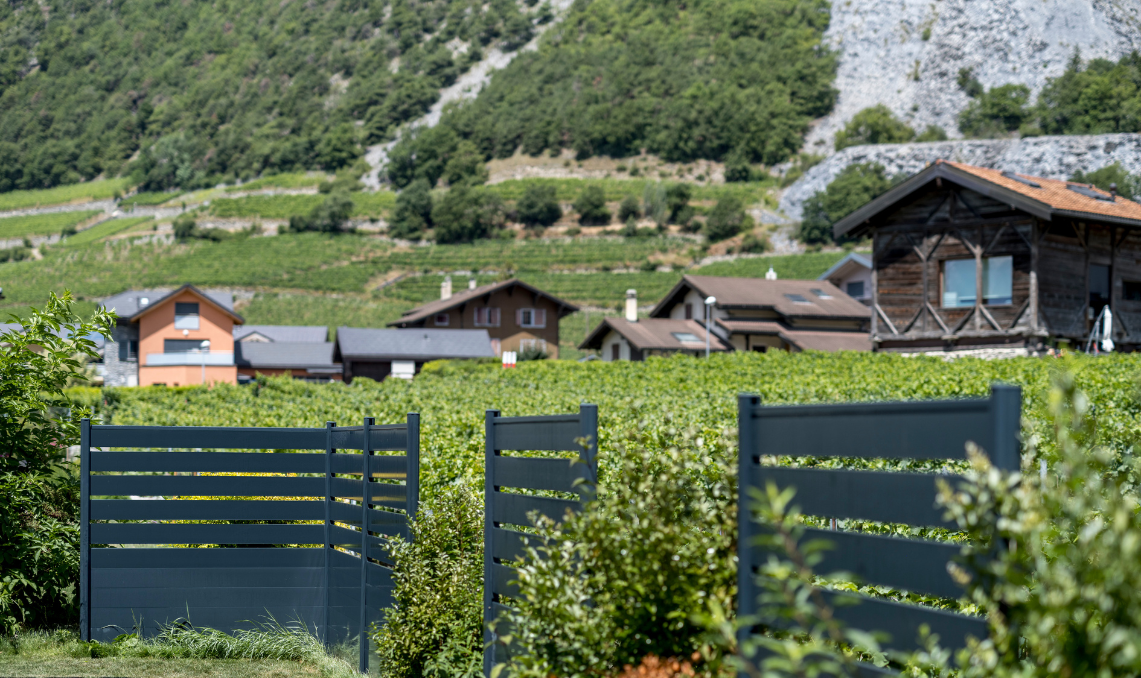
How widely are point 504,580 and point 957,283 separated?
1008 inches

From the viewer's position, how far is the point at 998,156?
435ft

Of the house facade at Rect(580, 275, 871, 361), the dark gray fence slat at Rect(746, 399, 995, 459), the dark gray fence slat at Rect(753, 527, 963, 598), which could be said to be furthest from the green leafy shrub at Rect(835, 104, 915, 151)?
the dark gray fence slat at Rect(753, 527, 963, 598)

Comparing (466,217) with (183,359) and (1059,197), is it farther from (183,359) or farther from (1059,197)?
(1059,197)

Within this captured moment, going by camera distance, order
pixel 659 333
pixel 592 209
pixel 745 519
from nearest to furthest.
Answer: pixel 745 519
pixel 659 333
pixel 592 209

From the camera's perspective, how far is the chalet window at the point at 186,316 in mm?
55875

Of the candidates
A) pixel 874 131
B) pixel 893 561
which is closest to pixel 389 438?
pixel 893 561

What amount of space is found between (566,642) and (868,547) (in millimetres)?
1453

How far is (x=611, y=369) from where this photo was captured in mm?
25797

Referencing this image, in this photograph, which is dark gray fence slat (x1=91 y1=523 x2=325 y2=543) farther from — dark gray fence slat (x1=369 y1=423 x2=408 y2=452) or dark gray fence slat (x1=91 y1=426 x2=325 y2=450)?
dark gray fence slat (x1=369 y1=423 x2=408 y2=452)

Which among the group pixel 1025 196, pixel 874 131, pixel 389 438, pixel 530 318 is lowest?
pixel 389 438

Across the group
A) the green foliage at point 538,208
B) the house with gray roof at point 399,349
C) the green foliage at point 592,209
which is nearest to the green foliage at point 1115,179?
the green foliage at point 592,209

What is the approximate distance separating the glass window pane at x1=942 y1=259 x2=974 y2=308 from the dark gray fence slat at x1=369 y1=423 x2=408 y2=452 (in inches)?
951

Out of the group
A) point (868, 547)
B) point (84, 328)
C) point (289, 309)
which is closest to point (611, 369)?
point (84, 328)

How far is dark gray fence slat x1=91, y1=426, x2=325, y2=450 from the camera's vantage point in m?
7.44
